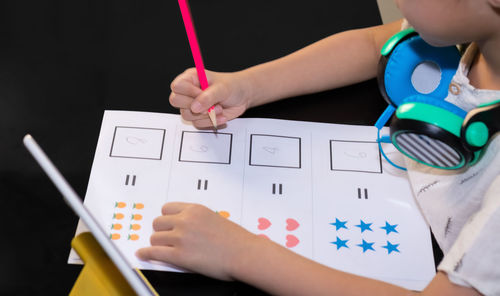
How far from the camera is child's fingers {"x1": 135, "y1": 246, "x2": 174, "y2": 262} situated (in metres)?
0.68

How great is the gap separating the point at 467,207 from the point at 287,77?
0.35 m

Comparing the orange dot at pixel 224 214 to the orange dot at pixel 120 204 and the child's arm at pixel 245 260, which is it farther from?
the orange dot at pixel 120 204

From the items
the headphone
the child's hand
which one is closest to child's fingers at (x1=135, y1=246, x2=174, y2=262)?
the child's hand

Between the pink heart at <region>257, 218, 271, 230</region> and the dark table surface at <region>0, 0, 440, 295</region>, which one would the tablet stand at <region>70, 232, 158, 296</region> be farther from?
the pink heart at <region>257, 218, 271, 230</region>

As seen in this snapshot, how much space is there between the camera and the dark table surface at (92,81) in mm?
687

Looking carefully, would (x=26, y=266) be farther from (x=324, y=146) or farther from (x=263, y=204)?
(x=324, y=146)

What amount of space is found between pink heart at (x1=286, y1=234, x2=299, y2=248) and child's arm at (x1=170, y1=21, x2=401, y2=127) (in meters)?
0.22

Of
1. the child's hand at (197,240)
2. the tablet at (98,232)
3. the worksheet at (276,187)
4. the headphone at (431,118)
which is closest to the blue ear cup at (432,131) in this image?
the headphone at (431,118)

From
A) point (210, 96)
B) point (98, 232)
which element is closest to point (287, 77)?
point (210, 96)

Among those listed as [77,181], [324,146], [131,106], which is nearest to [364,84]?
[324,146]

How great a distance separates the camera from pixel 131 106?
33.0 inches

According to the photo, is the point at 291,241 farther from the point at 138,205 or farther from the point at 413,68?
the point at 413,68

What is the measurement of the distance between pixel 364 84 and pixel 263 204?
32 centimetres

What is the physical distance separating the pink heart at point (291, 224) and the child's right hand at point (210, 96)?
20 centimetres
